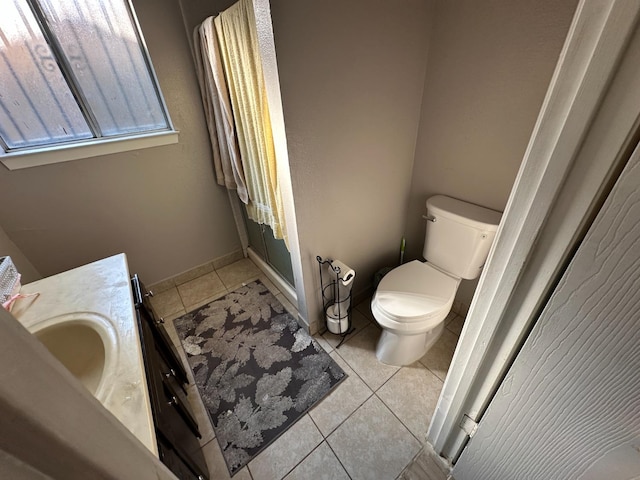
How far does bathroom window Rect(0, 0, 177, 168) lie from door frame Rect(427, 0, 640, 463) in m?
1.99

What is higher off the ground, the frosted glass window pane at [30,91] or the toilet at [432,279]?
the frosted glass window pane at [30,91]

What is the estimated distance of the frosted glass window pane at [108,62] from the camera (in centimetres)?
138

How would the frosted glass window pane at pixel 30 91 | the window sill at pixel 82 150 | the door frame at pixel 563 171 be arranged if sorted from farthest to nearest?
1. the window sill at pixel 82 150
2. the frosted glass window pane at pixel 30 91
3. the door frame at pixel 563 171

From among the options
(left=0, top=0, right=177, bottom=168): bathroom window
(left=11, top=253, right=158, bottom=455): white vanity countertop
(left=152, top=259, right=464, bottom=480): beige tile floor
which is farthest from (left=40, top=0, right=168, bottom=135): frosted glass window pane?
(left=152, top=259, right=464, bottom=480): beige tile floor

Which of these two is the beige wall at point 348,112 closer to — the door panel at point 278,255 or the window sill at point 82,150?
the door panel at point 278,255

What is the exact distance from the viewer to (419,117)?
1.53m

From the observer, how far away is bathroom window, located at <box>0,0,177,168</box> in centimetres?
132

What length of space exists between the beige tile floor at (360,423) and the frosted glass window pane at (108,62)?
4.84ft

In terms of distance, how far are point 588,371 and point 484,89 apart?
1.23 metres

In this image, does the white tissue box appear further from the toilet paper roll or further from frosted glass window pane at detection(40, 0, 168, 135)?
the toilet paper roll

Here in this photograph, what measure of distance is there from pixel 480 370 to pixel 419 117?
1.33m

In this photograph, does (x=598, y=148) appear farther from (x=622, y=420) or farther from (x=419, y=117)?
(x=419, y=117)

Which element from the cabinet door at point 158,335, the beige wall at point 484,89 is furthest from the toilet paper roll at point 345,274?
the cabinet door at point 158,335

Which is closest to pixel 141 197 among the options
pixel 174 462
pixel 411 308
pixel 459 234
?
pixel 174 462
